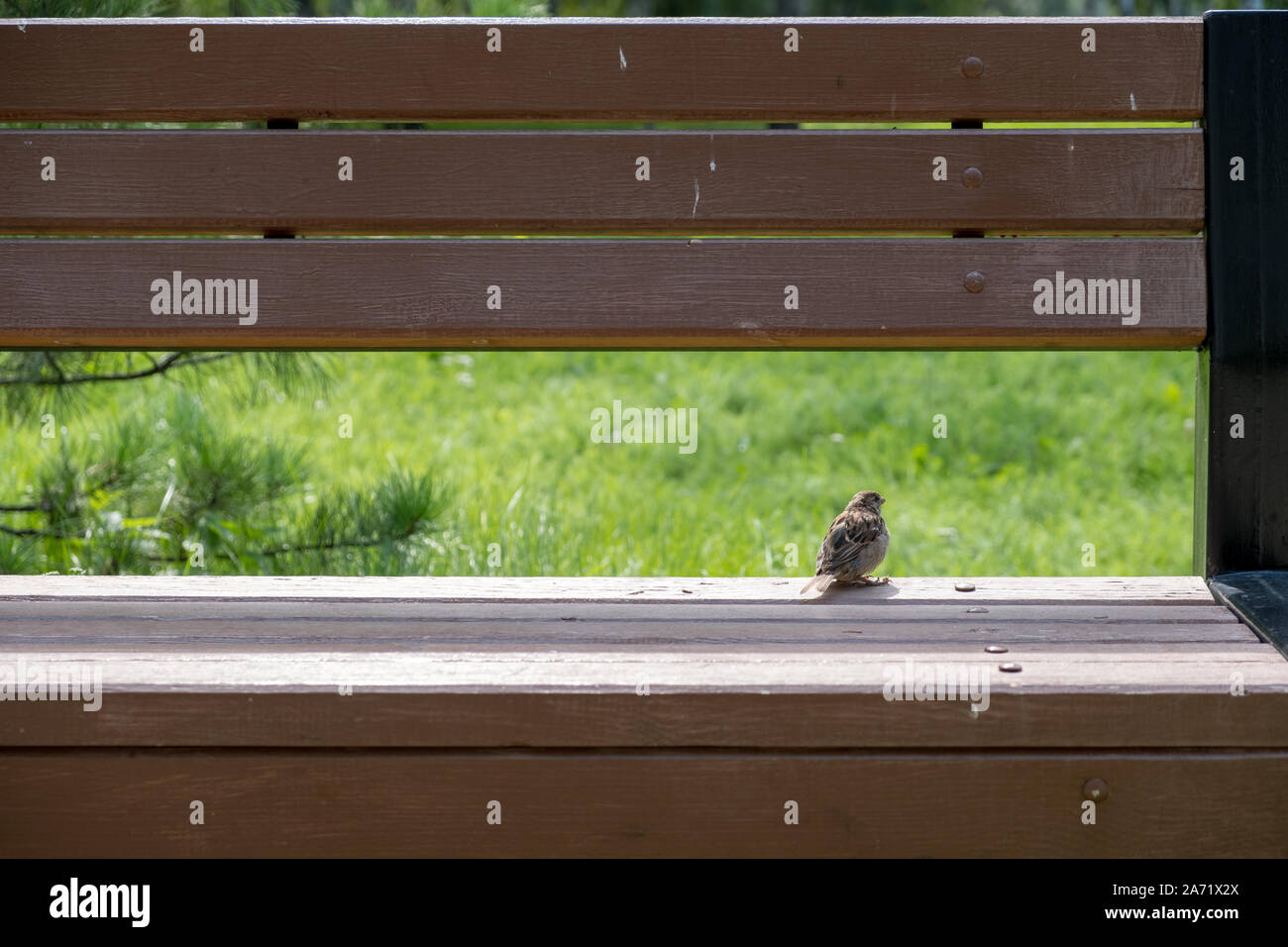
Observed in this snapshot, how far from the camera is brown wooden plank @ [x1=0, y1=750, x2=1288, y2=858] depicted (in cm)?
138

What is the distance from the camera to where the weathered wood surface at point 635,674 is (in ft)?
4.51

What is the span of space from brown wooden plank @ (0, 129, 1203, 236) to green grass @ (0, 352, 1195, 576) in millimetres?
1329

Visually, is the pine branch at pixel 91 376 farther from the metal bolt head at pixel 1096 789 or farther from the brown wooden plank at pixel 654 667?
A: the metal bolt head at pixel 1096 789

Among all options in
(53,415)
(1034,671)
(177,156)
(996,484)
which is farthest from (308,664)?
(996,484)

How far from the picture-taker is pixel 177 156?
2.04 m

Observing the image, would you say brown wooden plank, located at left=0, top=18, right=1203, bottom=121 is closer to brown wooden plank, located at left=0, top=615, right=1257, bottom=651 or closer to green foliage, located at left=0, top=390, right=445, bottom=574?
brown wooden plank, located at left=0, top=615, right=1257, bottom=651

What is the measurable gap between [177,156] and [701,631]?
1217 mm

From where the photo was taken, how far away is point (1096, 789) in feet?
4.53

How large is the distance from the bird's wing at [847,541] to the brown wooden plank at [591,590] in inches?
4.4

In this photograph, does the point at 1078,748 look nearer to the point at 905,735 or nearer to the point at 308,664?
the point at 905,735

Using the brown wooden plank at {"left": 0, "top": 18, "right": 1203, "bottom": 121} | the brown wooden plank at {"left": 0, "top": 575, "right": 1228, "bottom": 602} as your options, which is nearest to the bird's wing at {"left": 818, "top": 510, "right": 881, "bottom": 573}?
the brown wooden plank at {"left": 0, "top": 575, "right": 1228, "bottom": 602}

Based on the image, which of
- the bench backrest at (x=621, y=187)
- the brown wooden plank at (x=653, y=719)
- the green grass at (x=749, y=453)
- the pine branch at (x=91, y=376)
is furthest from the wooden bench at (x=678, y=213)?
the green grass at (x=749, y=453)

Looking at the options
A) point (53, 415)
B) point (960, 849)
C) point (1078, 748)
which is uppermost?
point (53, 415)
